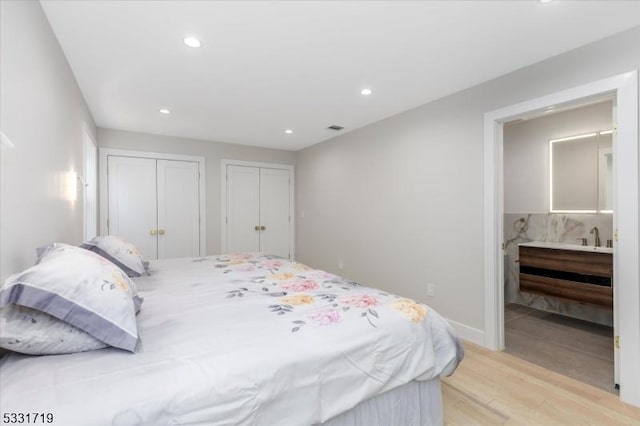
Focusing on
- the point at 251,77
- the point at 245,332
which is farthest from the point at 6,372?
the point at 251,77

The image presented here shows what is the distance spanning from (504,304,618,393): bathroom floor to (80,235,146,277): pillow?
3.24 metres

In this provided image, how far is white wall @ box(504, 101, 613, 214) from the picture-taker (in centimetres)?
371

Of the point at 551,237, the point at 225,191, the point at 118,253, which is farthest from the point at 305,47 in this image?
the point at 551,237

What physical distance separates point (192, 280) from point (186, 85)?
71.6 inches

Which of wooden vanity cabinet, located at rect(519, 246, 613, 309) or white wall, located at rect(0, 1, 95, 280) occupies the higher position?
white wall, located at rect(0, 1, 95, 280)

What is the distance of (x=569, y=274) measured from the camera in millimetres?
3408

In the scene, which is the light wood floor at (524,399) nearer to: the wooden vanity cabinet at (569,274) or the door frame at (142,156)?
the wooden vanity cabinet at (569,274)

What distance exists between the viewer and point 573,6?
1778 mm

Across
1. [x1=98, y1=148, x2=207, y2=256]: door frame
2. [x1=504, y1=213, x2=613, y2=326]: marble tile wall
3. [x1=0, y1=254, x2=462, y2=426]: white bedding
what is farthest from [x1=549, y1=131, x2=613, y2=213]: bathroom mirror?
[x1=98, y1=148, x2=207, y2=256]: door frame

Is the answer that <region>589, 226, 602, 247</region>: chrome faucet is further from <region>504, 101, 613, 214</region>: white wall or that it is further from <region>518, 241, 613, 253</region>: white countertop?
<region>504, 101, 613, 214</region>: white wall

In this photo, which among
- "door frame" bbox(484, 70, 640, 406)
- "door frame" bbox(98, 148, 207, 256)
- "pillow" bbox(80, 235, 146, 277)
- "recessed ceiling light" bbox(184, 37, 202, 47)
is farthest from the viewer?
"door frame" bbox(98, 148, 207, 256)

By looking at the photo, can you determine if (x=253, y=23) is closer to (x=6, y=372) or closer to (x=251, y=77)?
(x=251, y=77)

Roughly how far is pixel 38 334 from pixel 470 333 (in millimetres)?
3130

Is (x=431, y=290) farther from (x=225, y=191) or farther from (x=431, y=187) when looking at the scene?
(x=225, y=191)
